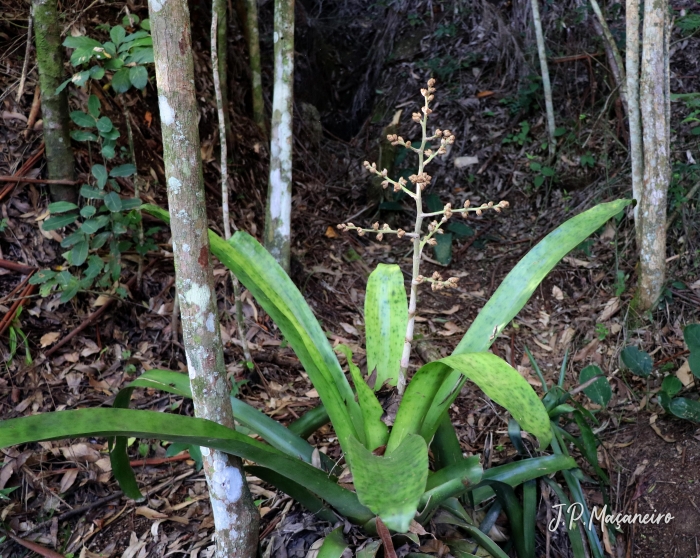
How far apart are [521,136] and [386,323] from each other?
3.32 metres

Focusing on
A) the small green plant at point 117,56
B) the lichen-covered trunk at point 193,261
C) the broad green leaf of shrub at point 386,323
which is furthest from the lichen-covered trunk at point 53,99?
the broad green leaf of shrub at point 386,323

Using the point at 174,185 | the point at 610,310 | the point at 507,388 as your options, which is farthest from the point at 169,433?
the point at 610,310

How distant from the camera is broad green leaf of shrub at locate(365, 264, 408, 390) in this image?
1860 mm

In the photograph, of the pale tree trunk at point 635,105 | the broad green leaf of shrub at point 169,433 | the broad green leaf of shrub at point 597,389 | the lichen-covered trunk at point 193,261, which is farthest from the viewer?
the pale tree trunk at point 635,105

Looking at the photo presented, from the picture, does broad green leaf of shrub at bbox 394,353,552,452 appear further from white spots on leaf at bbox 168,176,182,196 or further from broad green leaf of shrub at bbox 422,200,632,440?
white spots on leaf at bbox 168,176,182,196

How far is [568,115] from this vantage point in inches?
177

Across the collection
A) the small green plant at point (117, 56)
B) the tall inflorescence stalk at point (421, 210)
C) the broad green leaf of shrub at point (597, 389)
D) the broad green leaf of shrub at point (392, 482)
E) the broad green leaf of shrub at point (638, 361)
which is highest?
the small green plant at point (117, 56)

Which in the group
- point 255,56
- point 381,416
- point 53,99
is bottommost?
point 381,416

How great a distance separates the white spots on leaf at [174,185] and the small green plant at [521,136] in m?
3.84

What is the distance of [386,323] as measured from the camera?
6.28 feet

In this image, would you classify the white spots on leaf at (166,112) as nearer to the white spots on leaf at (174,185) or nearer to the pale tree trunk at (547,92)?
the white spots on leaf at (174,185)

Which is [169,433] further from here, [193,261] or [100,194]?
[100,194]

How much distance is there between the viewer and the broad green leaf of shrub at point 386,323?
6.10ft

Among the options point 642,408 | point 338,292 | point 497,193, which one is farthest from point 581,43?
point 642,408
